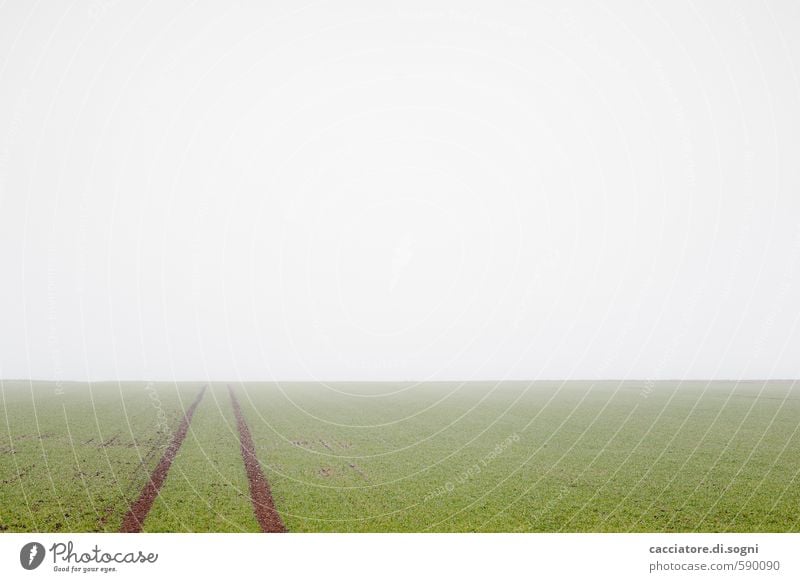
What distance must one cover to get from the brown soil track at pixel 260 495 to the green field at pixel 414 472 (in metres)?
0.64

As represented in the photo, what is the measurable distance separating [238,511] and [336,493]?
25.9 feet

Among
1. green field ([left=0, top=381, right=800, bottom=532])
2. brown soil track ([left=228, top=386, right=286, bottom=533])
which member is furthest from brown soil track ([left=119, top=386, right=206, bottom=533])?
brown soil track ([left=228, top=386, right=286, bottom=533])

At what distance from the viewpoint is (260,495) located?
112ft

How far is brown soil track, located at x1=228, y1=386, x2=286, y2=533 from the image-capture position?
2918cm

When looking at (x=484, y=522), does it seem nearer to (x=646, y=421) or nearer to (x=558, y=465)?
(x=558, y=465)

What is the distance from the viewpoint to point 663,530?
28.8 meters

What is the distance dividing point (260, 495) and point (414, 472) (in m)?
14.8

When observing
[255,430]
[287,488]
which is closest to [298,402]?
[255,430]

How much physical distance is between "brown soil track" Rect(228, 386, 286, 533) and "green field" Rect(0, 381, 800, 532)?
64 centimetres

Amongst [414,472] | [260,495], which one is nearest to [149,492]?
[260,495]

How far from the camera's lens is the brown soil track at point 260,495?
29.2m

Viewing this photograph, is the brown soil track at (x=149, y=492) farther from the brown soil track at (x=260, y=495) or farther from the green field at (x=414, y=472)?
the brown soil track at (x=260, y=495)

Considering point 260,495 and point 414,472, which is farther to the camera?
point 414,472

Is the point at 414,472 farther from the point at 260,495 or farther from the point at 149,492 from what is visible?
the point at 149,492
